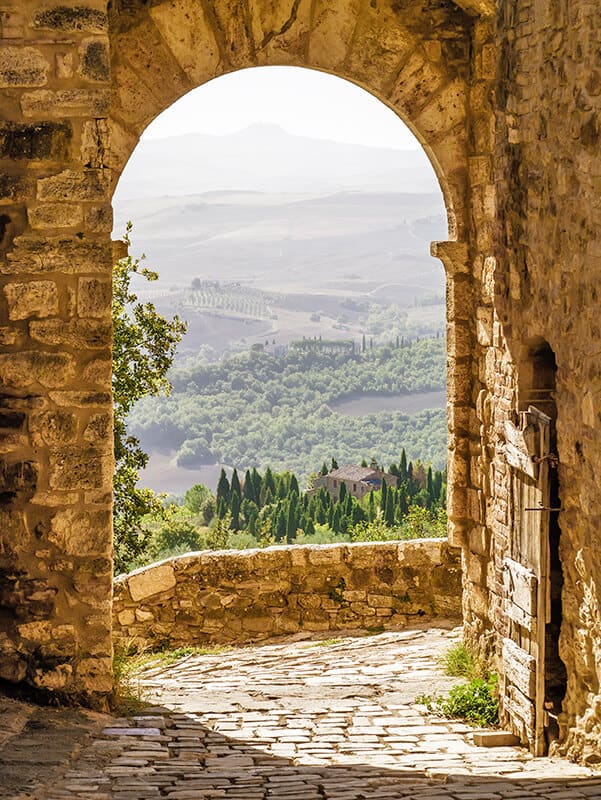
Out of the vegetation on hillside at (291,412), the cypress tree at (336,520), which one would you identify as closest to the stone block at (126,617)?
the cypress tree at (336,520)

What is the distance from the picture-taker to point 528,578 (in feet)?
19.5

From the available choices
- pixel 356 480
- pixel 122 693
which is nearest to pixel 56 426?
pixel 122 693

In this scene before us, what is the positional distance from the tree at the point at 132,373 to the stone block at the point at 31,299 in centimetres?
623

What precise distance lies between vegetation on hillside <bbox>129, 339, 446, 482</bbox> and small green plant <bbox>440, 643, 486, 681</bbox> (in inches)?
1172

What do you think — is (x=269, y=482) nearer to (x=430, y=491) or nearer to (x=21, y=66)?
(x=430, y=491)

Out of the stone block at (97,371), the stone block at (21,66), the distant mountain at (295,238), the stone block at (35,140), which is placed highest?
the distant mountain at (295,238)

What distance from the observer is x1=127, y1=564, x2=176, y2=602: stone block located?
9414 mm

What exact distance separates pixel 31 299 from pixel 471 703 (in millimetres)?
3437

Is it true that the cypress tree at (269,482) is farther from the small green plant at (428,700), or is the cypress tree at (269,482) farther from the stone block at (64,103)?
the stone block at (64,103)

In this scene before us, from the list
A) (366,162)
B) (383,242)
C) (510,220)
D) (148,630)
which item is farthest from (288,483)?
(366,162)

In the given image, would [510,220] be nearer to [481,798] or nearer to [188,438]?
[481,798]

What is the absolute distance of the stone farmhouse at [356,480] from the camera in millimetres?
20516

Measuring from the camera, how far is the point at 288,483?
71.5ft

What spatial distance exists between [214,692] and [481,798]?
3.40 metres
